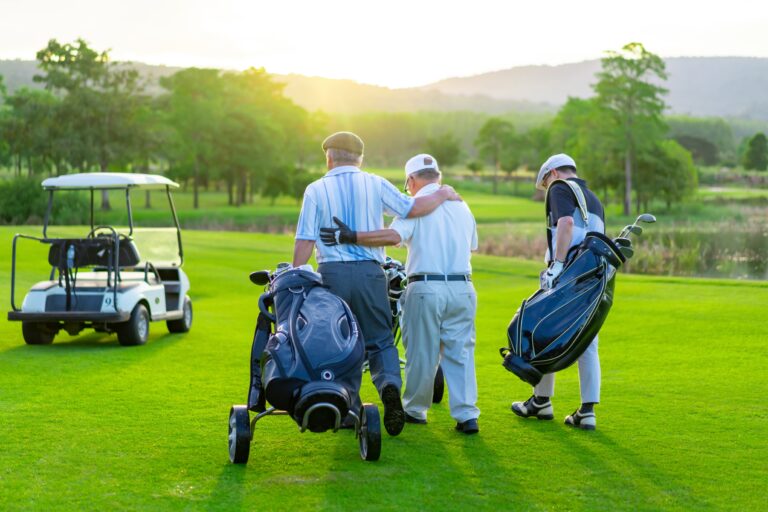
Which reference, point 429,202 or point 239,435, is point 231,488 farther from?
point 429,202

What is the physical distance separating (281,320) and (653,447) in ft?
8.69

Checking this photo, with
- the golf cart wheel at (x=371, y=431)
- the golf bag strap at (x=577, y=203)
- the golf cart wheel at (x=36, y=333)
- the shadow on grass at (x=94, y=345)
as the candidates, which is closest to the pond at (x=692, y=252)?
the shadow on grass at (x=94, y=345)

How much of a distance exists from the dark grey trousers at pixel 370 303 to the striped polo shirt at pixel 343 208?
77 millimetres

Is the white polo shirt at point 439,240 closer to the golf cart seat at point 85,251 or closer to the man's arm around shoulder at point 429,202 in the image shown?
the man's arm around shoulder at point 429,202

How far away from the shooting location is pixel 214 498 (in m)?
5.48

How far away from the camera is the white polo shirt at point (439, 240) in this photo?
7227 mm

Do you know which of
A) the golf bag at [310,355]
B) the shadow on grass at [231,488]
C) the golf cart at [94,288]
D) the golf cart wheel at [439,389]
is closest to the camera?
the shadow on grass at [231,488]

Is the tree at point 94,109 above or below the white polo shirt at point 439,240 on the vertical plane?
Result: above

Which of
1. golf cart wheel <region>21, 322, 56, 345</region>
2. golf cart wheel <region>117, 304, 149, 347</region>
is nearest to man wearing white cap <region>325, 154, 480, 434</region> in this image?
golf cart wheel <region>117, 304, 149, 347</region>

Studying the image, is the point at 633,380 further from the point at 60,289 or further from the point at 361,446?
the point at 60,289

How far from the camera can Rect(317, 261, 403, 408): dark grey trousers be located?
257 inches

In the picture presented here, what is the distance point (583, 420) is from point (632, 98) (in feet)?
254

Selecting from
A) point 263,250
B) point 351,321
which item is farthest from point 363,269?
point 263,250

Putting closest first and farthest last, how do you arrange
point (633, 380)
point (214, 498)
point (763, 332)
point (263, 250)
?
point (214, 498) < point (633, 380) < point (763, 332) < point (263, 250)
